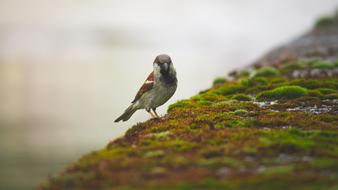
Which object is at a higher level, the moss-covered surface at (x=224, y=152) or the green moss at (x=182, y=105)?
the green moss at (x=182, y=105)

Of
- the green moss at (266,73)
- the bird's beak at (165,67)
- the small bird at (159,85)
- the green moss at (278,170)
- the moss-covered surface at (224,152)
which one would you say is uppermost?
the bird's beak at (165,67)

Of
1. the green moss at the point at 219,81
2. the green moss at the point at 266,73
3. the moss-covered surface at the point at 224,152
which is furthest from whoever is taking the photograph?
the green moss at the point at 219,81

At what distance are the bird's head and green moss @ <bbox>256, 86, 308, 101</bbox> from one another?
470 cm

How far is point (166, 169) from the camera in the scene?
12.9 meters

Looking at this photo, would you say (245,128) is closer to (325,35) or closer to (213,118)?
(213,118)

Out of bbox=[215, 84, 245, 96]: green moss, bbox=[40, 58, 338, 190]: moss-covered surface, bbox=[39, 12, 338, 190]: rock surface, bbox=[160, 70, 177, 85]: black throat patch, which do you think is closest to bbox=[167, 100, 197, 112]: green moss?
bbox=[39, 12, 338, 190]: rock surface

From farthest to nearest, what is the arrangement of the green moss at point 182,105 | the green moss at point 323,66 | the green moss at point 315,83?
the green moss at point 323,66 < the green moss at point 315,83 < the green moss at point 182,105

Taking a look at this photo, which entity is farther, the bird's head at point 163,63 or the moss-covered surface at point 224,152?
the bird's head at point 163,63

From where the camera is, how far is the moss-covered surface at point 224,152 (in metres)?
12.2

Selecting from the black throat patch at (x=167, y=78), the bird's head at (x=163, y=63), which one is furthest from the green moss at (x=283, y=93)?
the bird's head at (x=163, y=63)

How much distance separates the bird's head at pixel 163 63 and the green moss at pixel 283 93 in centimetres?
470

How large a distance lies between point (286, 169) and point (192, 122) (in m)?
5.37

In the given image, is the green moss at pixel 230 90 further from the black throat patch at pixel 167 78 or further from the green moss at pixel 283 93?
the black throat patch at pixel 167 78

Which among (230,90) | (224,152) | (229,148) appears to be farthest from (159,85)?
(230,90)
